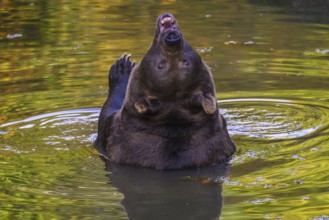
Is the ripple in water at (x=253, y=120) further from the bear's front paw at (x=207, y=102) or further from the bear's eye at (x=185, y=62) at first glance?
the bear's eye at (x=185, y=62)

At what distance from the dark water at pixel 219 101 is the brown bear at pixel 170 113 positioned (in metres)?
0.14

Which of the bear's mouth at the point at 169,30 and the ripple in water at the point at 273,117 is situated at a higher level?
the bear's mouth at the point at 169,30

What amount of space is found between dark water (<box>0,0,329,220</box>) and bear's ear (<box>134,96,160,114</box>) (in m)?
0.55

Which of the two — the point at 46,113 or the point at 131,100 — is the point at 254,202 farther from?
the point at 46,113

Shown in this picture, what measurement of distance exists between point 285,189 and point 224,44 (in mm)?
7574

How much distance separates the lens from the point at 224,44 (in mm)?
14984

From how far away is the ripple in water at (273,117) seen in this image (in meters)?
9.70

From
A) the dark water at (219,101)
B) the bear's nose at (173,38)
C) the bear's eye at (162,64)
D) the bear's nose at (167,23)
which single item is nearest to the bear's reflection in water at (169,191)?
the dark water at (219,101)

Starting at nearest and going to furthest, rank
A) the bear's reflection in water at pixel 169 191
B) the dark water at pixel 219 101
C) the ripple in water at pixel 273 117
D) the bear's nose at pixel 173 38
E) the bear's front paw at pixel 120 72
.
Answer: the bear's reflection in water at pixel 169 191 < the dark water at pixel 219 101 < the bear's nose at pixel 173 38 < the ripple in water at pixel 273 117 < the bear's front paw at pixel 120 72

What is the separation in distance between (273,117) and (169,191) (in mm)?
2667

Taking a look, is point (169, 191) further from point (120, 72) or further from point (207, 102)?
point (120, 72)

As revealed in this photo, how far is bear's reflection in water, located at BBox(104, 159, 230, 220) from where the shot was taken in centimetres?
719

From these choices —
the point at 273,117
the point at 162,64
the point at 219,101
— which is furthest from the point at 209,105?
the point at 219,101

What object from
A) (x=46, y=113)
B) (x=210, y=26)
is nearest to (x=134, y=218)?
(x=46, y=113)
